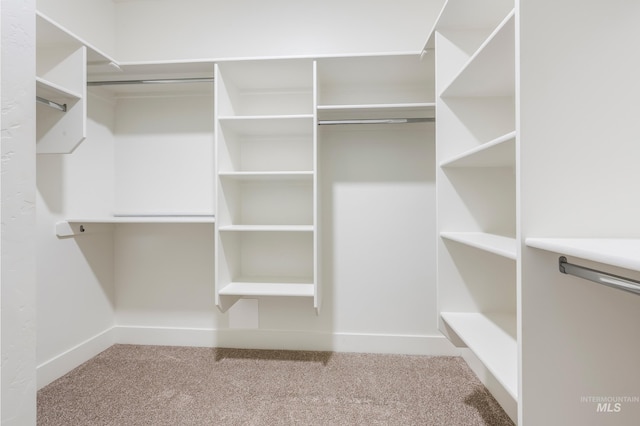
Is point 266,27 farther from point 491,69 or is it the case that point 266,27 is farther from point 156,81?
point 491,69

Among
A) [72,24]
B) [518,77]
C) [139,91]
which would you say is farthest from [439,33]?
[72,24]

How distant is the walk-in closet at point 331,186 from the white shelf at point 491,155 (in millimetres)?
22

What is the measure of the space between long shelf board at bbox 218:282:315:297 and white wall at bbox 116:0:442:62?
1583 mm

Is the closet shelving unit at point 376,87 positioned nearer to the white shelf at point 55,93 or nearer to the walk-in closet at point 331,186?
the walk-in closet at point 331,186

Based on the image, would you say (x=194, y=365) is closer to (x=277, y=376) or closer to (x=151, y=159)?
(x=277, y=376)

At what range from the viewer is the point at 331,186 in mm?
2137

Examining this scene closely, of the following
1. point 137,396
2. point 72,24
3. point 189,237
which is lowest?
point 137,396

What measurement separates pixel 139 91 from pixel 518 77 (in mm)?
2288

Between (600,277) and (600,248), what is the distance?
6 centimetres

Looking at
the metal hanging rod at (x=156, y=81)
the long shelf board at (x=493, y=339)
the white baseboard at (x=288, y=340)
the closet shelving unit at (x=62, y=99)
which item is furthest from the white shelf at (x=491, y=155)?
the closet shelving unit at (x=62, y=99)

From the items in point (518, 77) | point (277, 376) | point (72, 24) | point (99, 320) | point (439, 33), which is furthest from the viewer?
point (99, 320)

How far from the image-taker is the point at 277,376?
1.80 meters

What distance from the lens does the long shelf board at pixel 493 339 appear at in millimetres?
969

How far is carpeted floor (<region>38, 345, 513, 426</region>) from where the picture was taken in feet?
4.80
